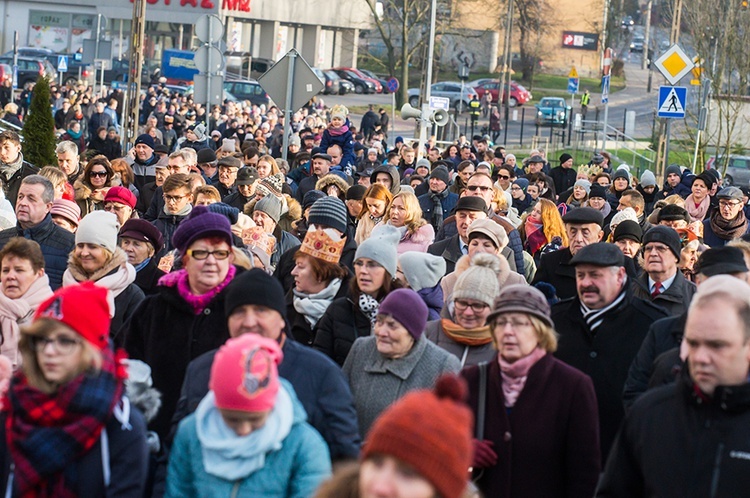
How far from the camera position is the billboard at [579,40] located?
88250mm

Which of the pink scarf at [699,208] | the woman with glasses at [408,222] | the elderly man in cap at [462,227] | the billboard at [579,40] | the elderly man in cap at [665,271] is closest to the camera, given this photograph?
the elderly man in cap at [665,271]

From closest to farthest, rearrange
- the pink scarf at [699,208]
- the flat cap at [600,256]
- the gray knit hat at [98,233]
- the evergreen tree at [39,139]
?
1. the flat cap at [600,256]
2. the gray knit hat at [98,233]
3. the pink scarf at [699,208]
4. the evergreen tree at [39,139]

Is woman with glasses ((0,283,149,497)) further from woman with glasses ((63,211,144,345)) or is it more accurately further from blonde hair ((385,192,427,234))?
blonde hair ((385,192,427,234))

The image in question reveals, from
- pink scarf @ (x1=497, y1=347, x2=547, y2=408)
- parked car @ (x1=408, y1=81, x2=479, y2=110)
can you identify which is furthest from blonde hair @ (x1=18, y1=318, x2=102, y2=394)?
parked car @ (x1=408, y1=81, x2=479, y2=110)

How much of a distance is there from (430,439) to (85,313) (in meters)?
2.11

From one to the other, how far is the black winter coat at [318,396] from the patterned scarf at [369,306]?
196 cm

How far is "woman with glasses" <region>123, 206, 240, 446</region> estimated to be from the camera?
668 cm

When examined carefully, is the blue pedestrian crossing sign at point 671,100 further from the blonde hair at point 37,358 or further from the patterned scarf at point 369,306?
the blonde hair at point 37,358

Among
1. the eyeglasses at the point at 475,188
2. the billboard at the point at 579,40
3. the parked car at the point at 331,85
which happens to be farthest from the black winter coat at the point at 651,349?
the billboard at the point at 579,40

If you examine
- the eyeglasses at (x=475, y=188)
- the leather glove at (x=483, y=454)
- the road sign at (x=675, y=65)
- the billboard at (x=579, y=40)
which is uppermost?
the billboard at (x=579, y=40)

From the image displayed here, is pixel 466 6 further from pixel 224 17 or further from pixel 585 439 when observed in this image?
pixel 585 439

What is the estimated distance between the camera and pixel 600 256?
768cm

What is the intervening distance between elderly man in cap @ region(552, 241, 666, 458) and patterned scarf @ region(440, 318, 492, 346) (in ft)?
2.12

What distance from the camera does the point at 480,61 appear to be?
88.6 metres
